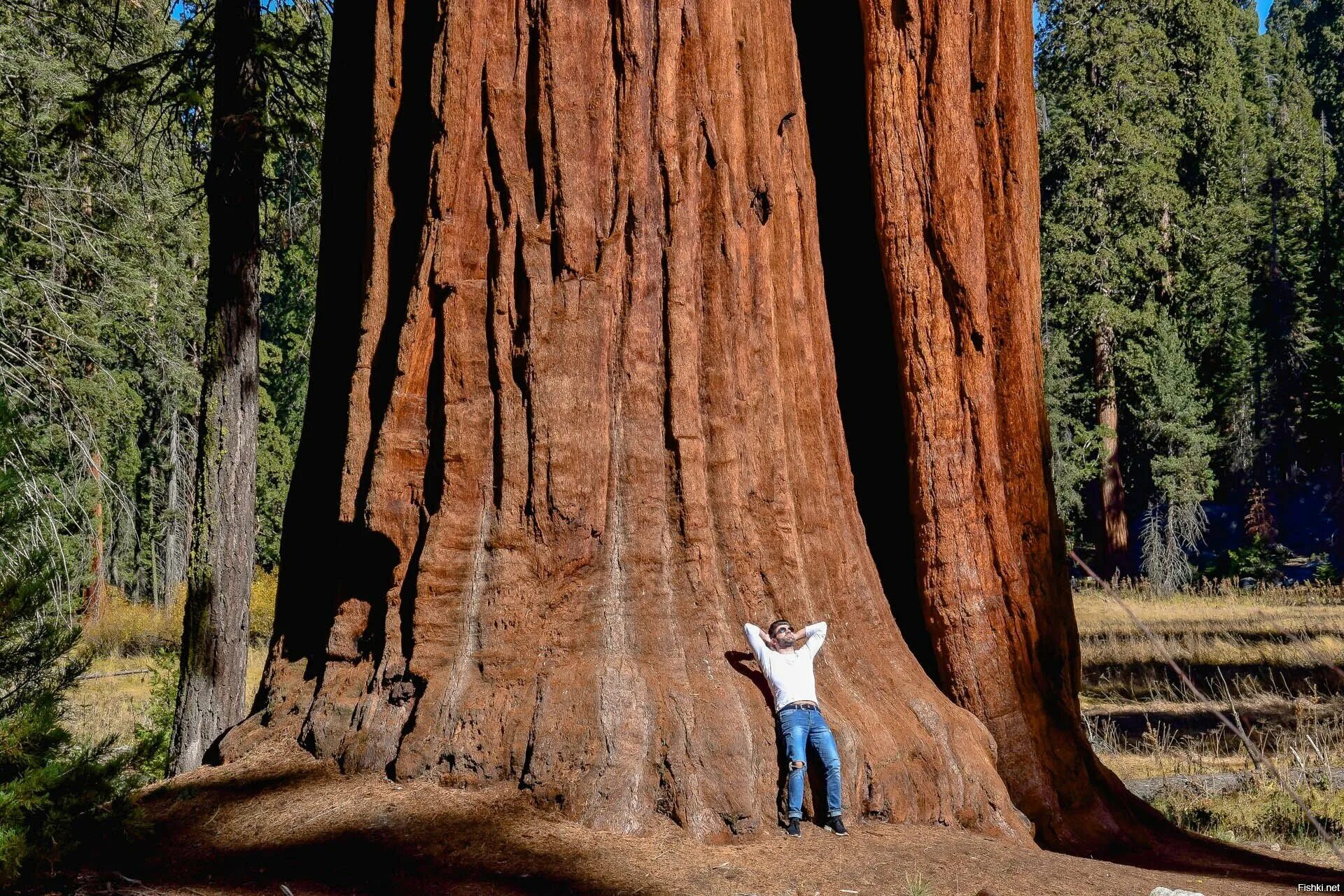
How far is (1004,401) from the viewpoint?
713 cm

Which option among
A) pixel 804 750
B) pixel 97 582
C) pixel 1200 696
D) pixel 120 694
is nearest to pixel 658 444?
pixel 804 750

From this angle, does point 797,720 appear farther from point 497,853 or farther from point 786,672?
point 497,853

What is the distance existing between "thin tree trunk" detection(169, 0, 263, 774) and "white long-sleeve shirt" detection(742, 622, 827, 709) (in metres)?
3.84

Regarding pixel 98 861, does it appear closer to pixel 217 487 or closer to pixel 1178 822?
pixel 217 487

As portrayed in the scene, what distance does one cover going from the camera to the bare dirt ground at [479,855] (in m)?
4.78

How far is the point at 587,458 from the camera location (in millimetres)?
5863

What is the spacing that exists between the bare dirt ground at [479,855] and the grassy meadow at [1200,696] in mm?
858

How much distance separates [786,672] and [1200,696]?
13.3ft

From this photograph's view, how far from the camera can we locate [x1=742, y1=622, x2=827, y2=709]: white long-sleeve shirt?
574cm

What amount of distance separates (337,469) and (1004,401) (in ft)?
12.4

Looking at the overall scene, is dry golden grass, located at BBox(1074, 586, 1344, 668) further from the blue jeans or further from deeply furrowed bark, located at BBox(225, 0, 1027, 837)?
the blue jeans

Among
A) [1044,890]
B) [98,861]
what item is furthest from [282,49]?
[1044,890]

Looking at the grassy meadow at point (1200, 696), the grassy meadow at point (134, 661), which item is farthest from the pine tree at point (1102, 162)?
the grassy meadow at point (134, 661)

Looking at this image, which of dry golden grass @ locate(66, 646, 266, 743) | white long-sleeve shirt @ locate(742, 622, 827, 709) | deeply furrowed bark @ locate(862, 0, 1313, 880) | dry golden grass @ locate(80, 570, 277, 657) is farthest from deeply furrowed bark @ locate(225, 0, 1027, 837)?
dry golden grass @ locate(80, 570, 277, 657)
